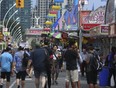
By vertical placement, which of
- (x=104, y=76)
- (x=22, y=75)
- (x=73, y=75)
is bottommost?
(x=104, y=76)

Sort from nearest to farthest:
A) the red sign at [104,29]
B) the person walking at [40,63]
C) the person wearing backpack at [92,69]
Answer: the person walking at [40,63] → the person wearing backpack at [92,69] → the red sign at [104,29]

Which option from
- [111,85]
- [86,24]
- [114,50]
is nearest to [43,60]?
[114,50]

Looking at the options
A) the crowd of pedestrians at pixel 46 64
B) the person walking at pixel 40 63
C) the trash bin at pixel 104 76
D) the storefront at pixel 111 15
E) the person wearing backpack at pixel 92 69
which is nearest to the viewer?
the person walking at pixel 40 63

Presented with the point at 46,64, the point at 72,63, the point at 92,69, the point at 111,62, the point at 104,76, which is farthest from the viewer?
the point at 104,76

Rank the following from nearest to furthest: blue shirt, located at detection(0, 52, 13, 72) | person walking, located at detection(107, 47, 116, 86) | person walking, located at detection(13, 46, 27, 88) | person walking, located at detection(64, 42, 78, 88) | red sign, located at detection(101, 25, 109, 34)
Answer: person walking, located at detection(64, 42, 78, 88)
blue shirt, located at detection(0, 52, 13, 72)
person walking, located at detection(13, 46, 27, 88)
person walking, located at detection(107, 47, 116, 86)
red sign, located at detection(101, 25, 109, 34)

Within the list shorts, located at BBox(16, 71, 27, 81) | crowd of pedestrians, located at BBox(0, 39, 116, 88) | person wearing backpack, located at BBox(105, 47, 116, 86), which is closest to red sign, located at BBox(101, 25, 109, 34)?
person wearing backpack, located at BBox(105, 47, 116, 86)

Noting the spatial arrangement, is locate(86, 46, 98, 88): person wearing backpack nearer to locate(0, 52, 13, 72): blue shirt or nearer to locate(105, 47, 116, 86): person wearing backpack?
locate(105, 47, 116, 86): person wearing backpack

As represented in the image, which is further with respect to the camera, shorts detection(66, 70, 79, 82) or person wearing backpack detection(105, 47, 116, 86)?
person wearing backpack detection(105, 47, 116, 86)

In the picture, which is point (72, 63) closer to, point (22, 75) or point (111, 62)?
point (22, 75)

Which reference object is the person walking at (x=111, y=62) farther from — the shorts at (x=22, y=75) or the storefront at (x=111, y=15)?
the storefront at (x=111, y=15)

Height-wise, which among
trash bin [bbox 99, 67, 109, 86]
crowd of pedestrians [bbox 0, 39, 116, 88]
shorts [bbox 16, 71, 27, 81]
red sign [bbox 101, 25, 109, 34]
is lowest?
trash bin [bbox 99, 67, 109, 86]

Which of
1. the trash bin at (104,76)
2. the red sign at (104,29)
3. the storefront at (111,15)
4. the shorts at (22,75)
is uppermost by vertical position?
the storefront at (111,15)

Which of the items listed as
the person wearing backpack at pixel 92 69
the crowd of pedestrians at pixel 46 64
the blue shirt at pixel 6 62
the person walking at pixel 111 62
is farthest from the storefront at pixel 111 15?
the blue shirt at pixel 6 62

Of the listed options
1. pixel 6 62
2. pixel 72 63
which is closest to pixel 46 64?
pixel 72 63
